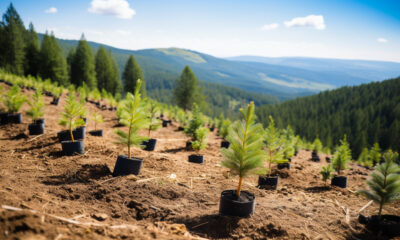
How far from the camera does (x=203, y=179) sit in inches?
243

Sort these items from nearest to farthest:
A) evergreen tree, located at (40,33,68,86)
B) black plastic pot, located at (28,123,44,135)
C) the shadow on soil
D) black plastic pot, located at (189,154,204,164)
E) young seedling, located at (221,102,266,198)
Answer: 1. young seedling, located at (221,102,266,198)
2. the shadow on soil
3. black plastic pot, located at (189,154,204,164)
4. black plastic pot, located at (28,123,44,135)
5. evergreen tree, located at (40,33,68,86)

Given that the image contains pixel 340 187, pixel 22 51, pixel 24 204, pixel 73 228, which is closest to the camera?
pixel 73 228

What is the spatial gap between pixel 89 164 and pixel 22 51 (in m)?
45.8

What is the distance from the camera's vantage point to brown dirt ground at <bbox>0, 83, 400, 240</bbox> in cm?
317

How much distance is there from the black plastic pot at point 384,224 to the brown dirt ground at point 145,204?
0.15 metres

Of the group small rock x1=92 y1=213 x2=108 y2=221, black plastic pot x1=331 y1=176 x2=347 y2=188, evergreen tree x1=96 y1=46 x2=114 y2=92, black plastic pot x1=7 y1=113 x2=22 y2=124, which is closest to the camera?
small rock x1=92 y1=213 x2=108 y2=221

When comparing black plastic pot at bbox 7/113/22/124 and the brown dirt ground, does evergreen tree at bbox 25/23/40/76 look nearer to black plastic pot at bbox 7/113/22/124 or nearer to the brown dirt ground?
black plastic pot at bbox 7/113/22/124

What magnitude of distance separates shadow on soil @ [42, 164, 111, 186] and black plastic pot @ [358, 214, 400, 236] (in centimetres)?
555

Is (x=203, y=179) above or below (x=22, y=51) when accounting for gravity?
below

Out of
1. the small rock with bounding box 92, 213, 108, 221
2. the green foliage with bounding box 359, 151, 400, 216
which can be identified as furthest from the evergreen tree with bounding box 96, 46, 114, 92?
the green foliage with bounding box 359, 151, 400, 216

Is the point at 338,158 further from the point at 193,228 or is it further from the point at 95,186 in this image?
the point at 95,186

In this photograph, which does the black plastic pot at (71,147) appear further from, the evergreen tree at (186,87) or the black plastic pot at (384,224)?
the evergreen tree at (186,87)

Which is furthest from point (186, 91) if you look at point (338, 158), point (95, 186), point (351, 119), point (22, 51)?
point (351, 119)

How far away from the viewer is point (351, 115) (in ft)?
299
